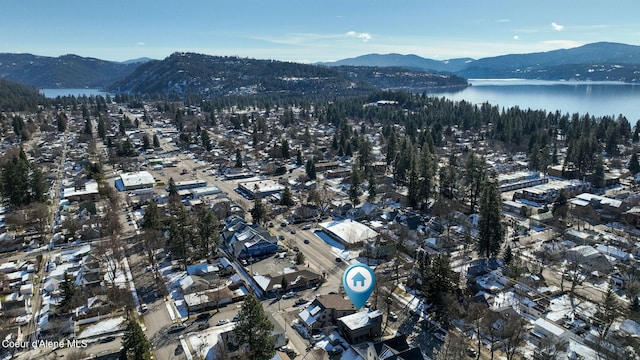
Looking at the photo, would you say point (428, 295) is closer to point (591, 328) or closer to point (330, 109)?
point (591, 328)

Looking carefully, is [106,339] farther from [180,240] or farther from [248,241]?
[248,241]

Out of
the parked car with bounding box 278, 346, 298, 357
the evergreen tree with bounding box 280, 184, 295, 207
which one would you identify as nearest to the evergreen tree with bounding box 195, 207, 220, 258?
the evergreen tree with bounding box 280, 184, 295, 207

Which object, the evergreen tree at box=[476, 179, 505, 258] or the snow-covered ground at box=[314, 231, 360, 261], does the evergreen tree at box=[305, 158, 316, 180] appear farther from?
the evergreen tree at box=[476, 179, 505, 258]

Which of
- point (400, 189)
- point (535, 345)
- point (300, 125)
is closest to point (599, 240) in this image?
point (535, 345)

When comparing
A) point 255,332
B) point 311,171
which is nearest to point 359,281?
point 255,332

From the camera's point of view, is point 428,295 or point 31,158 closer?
point 428,295

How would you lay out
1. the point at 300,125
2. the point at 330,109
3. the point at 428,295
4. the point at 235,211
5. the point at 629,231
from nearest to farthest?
the point at 428,295, the point at 629,231, the point at 235,211, the point at 300,125, the point at 330,109

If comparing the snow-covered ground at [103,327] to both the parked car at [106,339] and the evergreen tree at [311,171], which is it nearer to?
the parked car at [106,339]

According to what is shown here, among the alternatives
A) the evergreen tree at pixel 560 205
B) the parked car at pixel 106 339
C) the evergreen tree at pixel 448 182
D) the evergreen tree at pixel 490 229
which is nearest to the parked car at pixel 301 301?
the parked car at pixel 106 339
